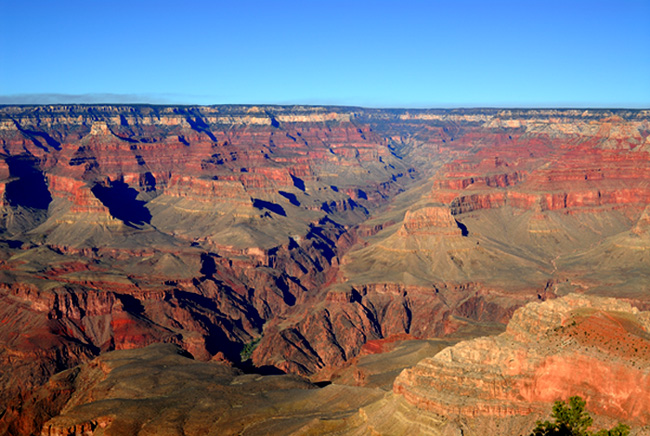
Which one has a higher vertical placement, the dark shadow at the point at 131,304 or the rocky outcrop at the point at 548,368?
the rocky outcrop at the point at 548,368

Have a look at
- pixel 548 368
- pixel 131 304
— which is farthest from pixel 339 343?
pixel 548 368

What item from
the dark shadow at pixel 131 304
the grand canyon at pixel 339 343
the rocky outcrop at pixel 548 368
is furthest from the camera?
the dark shadow at pixel 131 304

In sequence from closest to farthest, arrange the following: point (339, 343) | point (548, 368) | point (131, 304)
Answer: point (548, 368)
point (339, 343)
point (131, 304)

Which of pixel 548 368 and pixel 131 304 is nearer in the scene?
pixel 548 368

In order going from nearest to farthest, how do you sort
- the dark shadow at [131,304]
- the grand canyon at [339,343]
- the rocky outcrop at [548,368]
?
1. the rocky outcrop at [548,368]
2. the grand canyon at [339,343]
3. the dark shadow at [131,304]

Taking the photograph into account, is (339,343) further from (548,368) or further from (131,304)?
(548,368)

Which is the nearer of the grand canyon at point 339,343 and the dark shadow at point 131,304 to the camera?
the grand canyon at point 339,343

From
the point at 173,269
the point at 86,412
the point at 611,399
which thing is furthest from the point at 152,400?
the point at 173,269

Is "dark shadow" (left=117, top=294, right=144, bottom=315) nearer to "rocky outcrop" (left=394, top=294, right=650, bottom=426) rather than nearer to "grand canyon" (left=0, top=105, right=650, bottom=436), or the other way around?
"grand canyon" (left=0, top=105, right=650, bottom=436)

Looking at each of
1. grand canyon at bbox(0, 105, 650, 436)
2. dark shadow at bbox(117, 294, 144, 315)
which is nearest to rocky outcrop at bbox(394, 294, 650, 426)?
grand canyon at bbox(0, 105, 650, 436)

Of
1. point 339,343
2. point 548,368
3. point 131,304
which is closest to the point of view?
point 548,368

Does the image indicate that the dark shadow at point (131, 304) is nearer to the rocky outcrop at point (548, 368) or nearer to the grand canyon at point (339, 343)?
the grand canyon at point (339, 343)

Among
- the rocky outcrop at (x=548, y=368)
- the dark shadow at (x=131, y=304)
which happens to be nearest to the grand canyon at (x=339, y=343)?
the rocky outcrop at (x=548, y=368)
